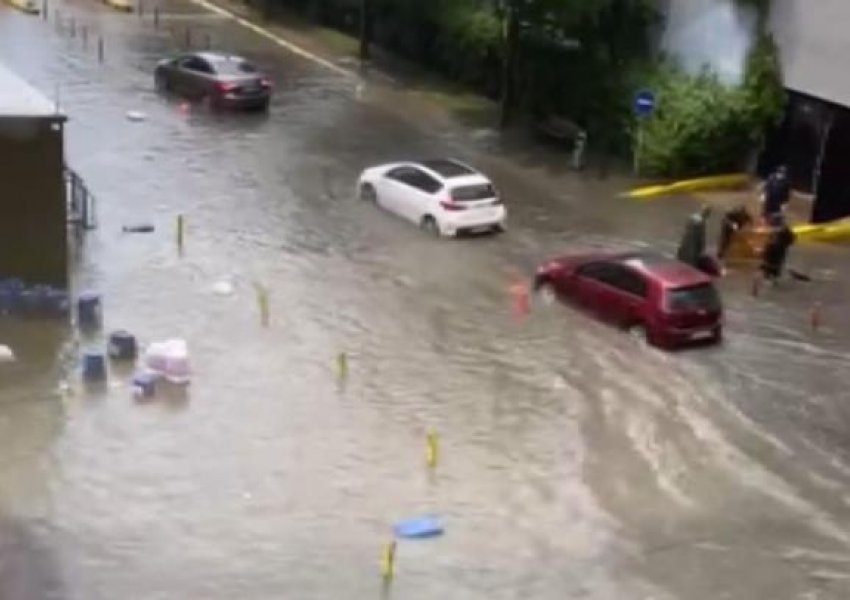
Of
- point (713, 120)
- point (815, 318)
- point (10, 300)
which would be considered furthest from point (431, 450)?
point (713, 120)

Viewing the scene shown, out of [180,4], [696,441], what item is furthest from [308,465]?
[180,4]

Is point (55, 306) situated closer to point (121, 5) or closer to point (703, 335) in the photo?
point (703, 335)

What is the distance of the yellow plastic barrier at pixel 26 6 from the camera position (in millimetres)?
55656

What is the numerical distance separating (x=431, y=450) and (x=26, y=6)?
125 ft

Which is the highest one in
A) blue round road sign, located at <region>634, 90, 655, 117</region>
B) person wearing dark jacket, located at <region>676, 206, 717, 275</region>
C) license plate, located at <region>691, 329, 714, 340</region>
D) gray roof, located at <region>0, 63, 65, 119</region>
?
gray roof, located at <region>0, 63, 65, 119</region>

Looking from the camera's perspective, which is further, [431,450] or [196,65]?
[196,65]

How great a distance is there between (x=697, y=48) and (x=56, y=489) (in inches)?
917

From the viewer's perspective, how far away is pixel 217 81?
42188 millimetres

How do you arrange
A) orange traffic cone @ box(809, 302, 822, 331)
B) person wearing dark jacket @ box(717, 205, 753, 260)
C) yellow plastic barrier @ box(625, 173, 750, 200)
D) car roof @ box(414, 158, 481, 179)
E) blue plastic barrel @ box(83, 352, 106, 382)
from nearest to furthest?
blue plastic barrel @ box(83, 352, 106, 382) < orange traffic cone @ box(809, 302, 822, 331) < person wearing dark jacket @ box(717, 205, 753, 260) < car roof @ box(414, 158, 481, 179) < yellow plastic barrier @ box(625, 173, 750, 200)

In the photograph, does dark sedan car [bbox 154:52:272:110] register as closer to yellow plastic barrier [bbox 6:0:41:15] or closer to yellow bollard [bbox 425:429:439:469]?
yellow plastic barrier [bbox 6:0:41:15]

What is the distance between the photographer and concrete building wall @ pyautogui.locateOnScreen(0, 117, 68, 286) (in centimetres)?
2722

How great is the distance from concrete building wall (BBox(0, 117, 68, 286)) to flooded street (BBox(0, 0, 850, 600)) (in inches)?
42.2

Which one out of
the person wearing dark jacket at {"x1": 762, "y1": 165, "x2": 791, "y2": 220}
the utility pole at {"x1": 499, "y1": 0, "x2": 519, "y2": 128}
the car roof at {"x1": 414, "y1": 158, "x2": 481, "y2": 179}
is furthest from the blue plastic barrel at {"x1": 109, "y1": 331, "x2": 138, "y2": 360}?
the utility pole at {"x1": 499, "y1": 0, "x2": 519, "y2": 128}

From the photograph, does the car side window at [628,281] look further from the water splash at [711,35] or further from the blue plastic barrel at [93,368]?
the water splash at [711,35]
